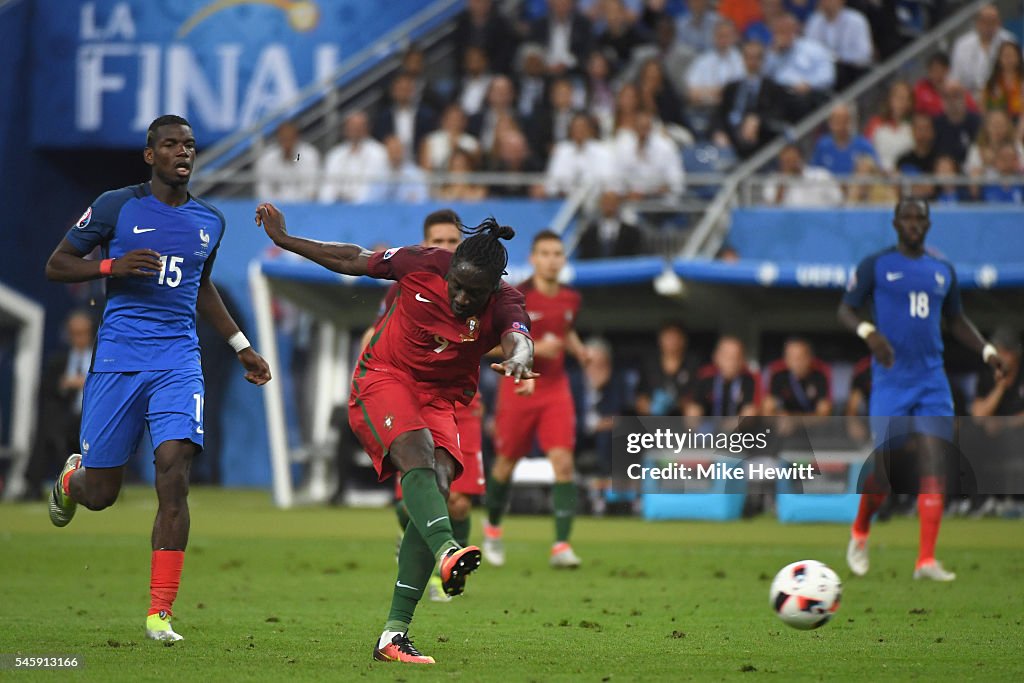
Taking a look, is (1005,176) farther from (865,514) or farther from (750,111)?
(865,514)

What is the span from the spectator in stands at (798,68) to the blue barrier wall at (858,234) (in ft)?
6.42

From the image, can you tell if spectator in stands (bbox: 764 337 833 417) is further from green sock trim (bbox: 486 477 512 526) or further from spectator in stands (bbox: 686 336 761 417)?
green sock trim (bbox: 486 477 512 526)

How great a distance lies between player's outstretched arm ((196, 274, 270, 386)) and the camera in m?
8.38

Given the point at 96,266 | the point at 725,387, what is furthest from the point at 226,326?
the point at 725,387

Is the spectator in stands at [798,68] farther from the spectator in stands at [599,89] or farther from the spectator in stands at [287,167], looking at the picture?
the spectator in stands at [287,167]

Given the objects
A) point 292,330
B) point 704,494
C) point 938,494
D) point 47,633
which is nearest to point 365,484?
point 292,330

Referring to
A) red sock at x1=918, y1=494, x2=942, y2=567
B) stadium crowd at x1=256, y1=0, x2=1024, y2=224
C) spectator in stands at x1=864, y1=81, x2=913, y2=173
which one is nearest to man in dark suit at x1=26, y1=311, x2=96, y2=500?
stadium crowd at x1=256, y1=0, x2=1024, y2=224

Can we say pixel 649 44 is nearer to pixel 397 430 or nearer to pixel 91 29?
pixel 91 29

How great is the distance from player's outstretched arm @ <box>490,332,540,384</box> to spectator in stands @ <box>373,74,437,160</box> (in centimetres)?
1538

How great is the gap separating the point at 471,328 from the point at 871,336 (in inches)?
188

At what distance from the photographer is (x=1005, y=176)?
1873 cm

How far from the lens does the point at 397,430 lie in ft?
23.4

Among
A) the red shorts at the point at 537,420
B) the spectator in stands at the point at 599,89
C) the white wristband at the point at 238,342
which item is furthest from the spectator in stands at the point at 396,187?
the white wristband at the point at 238,342

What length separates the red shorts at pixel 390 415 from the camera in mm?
7176
